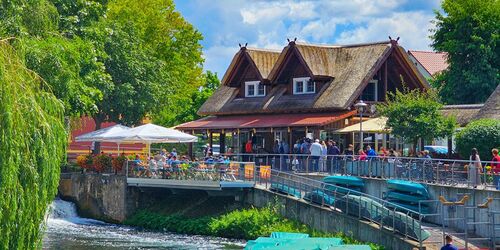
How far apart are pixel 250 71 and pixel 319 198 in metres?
22.0

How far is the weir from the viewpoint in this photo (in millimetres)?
35625

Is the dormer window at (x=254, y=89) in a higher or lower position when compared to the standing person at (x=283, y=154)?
higher

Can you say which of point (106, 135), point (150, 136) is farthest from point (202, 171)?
point (106, 135)

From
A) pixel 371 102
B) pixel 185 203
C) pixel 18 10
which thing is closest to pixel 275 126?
pixel 371 102

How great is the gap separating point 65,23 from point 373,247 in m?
18.7

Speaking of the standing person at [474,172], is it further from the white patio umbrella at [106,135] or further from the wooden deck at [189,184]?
the white patio umbrella at [106,135]

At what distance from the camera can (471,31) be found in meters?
68.1

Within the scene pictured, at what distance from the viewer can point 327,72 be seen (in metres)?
59.3

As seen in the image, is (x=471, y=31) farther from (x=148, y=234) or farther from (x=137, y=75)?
(x=148, y=234)

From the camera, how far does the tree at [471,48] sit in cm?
6762

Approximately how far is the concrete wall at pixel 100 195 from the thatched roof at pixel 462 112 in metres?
14.4

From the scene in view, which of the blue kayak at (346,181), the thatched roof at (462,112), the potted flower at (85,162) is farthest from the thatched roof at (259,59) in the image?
the blue kayak at (346,181)

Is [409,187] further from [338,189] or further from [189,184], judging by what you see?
[189,184]

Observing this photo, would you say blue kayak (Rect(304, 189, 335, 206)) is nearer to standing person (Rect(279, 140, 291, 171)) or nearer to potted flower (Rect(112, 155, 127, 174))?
standing person (Rect(279, 140, 291, 171))
